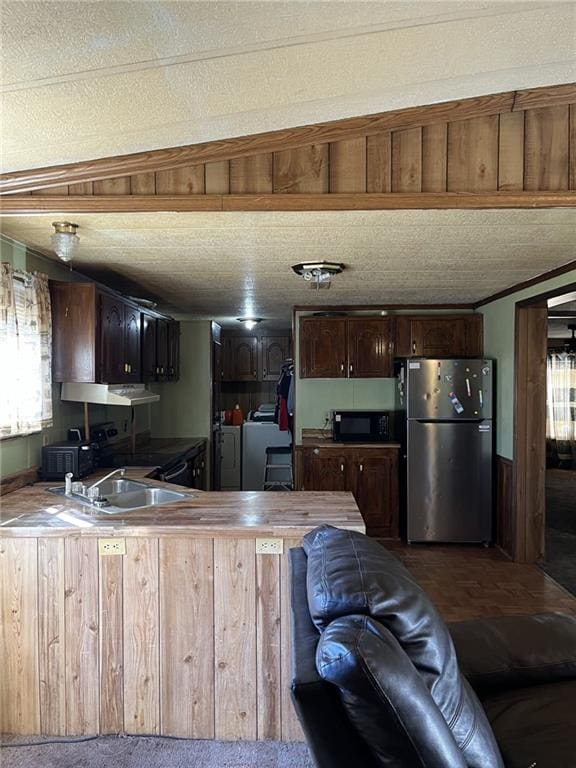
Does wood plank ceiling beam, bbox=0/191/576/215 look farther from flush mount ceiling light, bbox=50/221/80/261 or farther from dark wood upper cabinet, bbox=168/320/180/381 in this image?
dark wood upper cabinet, bbox=168/320/180/381

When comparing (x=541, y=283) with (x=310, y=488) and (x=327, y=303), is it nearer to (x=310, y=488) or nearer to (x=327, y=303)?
(x=327, y=303)

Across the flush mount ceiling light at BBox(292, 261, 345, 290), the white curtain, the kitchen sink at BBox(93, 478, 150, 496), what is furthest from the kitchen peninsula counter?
the white curtain

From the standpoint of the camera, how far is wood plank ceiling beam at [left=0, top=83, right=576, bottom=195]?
182 centimetres

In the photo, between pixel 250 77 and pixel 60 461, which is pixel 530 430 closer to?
pixel 60 461

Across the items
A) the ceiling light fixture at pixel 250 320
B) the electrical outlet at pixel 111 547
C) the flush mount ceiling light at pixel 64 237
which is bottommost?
the electrical outlet at pixel 111 547

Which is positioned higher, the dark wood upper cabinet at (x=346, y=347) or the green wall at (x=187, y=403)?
the dark wood upper cabinet at (x=346, y=347)

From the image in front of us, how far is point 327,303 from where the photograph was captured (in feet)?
16.1

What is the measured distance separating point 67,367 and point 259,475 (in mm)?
3733

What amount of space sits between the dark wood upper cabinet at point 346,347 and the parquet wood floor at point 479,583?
1.70m

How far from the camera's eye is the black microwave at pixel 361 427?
16.0 ft

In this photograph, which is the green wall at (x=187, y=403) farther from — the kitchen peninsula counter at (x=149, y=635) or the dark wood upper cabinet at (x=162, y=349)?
the kitchen peninsula counter at (x=149, y=635)

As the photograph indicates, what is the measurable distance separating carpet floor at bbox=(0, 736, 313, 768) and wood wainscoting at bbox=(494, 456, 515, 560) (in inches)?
110

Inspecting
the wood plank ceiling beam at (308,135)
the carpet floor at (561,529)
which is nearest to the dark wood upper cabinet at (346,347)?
the carpet floor at (561,529)

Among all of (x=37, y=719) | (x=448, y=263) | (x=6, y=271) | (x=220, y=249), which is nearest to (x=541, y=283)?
(x=448, y=263)
